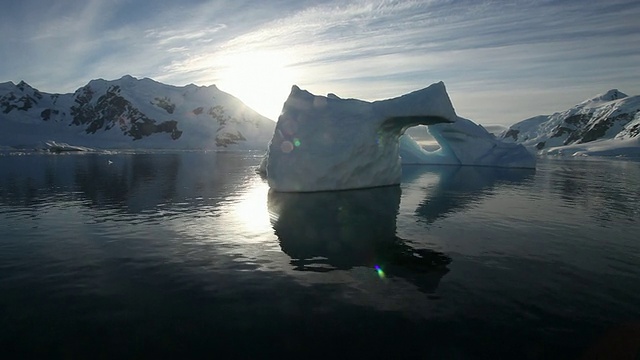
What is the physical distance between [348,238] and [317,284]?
5.15 m

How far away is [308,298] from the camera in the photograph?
30.8ft

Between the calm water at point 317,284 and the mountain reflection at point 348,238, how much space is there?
0.09m

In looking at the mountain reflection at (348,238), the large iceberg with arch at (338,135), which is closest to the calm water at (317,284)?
the mountain reflection at (348,238)

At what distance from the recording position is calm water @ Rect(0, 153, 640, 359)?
738cm

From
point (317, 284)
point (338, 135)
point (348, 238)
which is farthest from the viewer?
point (338, 135)

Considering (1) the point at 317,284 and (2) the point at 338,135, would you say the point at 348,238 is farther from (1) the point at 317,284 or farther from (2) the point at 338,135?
(2) the point at 338,135

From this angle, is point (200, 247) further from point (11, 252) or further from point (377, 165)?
point (377, 165)

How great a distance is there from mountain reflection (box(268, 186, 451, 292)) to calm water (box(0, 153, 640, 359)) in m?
0.09

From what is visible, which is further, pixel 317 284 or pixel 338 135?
pixel 338 135

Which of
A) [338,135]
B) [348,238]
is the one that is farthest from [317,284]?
[338,135]

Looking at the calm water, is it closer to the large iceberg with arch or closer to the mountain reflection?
the mountain reflection

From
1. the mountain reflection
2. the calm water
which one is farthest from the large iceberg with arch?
the calm water

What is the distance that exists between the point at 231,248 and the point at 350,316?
257 inches

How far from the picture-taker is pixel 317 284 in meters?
10.3
